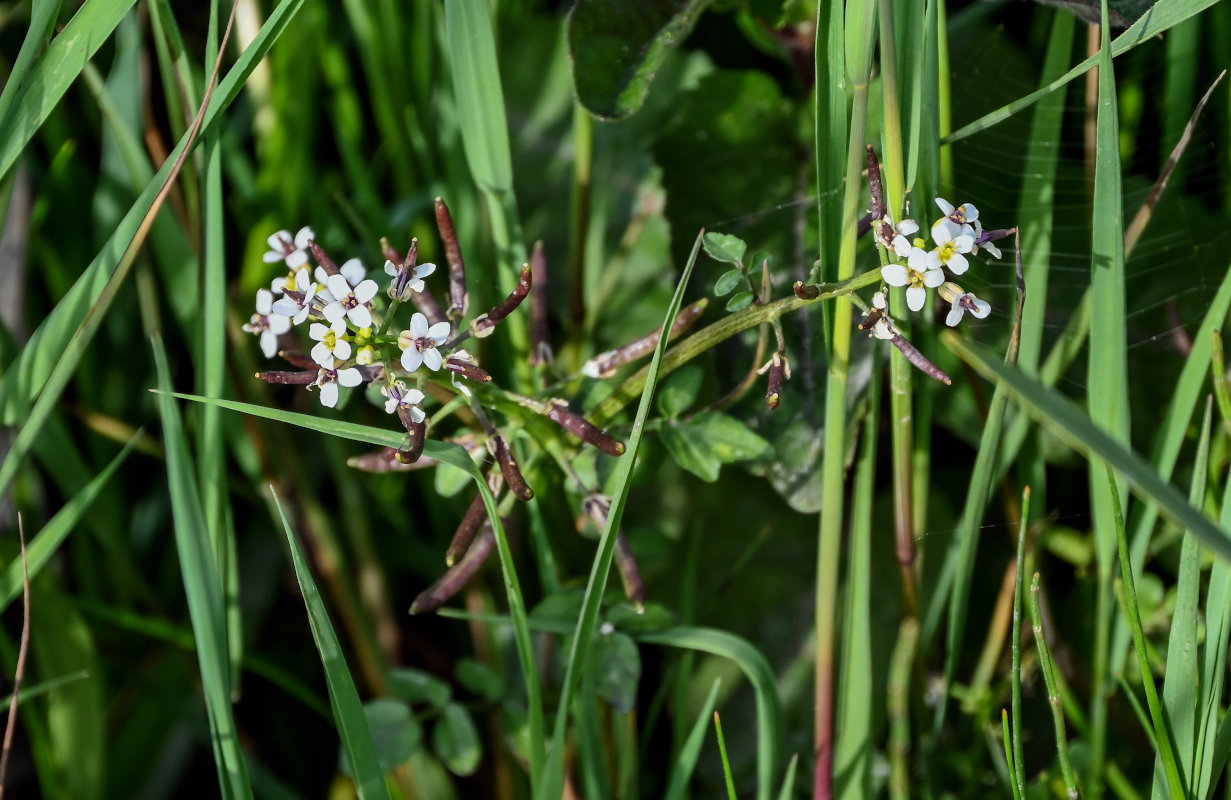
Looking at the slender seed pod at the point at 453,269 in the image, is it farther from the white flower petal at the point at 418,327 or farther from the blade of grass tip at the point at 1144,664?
the blade of grass tip at the point at 1144,664

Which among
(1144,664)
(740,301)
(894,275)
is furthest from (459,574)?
(1144,664)

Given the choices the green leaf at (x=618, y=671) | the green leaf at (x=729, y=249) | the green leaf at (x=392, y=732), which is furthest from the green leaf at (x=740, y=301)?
the green leaf at (x=392, y=732)

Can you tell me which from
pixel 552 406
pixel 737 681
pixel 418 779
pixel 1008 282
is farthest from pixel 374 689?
pixel 1008 282

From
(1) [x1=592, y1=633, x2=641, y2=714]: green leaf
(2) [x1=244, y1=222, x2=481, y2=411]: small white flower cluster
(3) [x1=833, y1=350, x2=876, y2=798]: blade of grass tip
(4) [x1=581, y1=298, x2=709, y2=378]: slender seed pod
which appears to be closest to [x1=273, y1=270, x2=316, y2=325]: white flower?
(2) [x1=244, y1=222, x2=481, y2=411]: small white flower cluster

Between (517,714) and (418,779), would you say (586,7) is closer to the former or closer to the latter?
(517,714)

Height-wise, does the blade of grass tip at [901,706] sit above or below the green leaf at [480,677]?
→ above

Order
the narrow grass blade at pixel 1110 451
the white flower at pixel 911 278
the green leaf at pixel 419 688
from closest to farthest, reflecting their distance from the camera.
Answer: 1. the narrow grass blade at pixel 1110 451
2. the white flower at pixel 911 278
3. the green leaf at pixel 419 688

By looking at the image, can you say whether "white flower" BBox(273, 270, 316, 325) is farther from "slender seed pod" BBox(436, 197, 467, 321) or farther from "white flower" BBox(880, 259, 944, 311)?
"white flower" BBox(880, 259, 944, 311)
